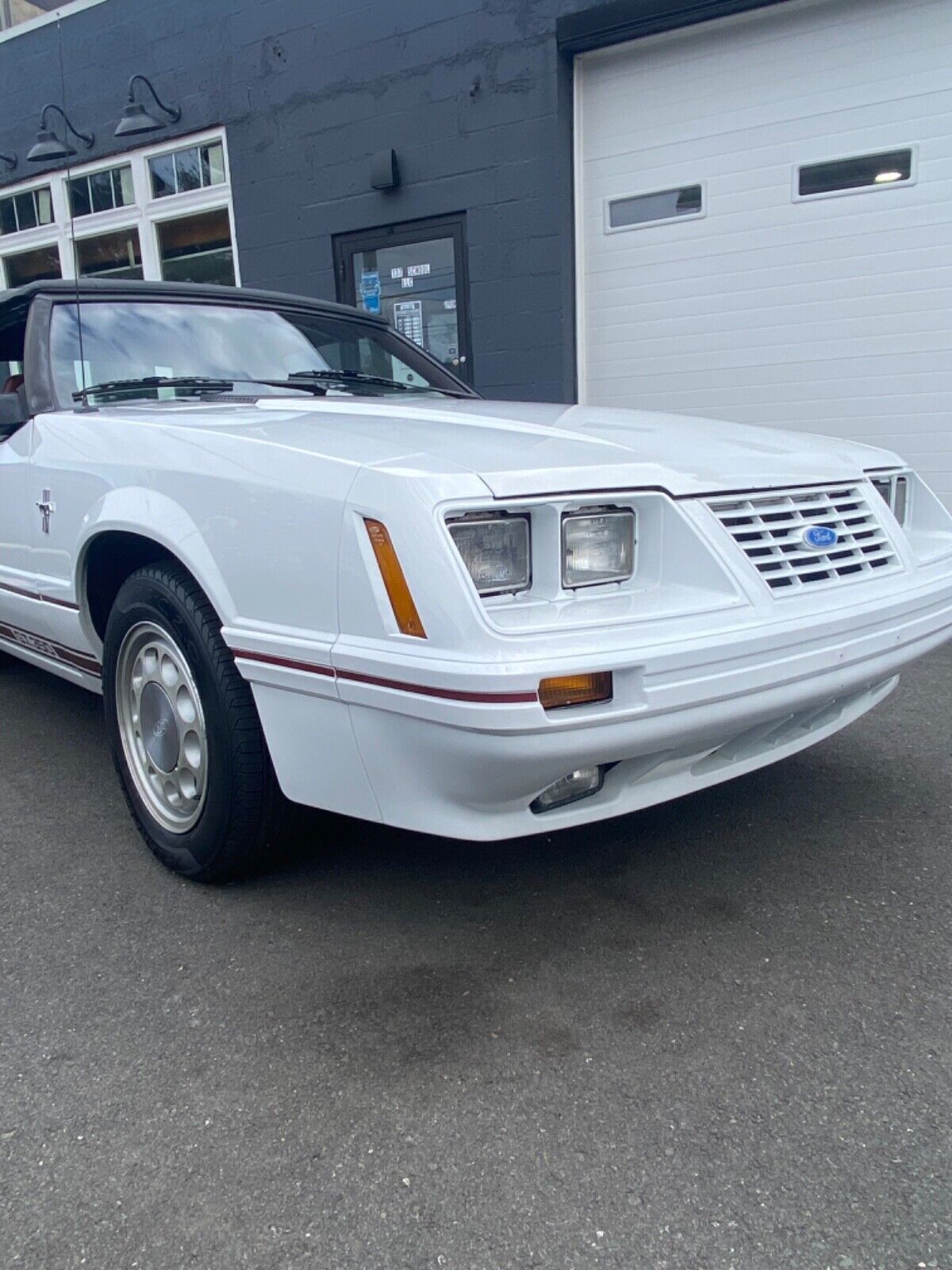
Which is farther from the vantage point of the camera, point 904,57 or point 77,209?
point 77,209

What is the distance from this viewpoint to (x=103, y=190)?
9414 mm

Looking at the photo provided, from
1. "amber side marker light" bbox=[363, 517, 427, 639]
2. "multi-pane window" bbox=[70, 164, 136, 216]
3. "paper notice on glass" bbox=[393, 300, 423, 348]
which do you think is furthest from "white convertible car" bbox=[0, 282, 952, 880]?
"multi-pane window" bbox=[70, 164, 136, 216]

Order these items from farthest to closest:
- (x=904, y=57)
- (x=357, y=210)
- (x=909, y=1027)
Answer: (x=357, y=210)
(x=904, y=57)
(x=909, y=1027)

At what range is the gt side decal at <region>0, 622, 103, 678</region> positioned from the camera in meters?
2.91

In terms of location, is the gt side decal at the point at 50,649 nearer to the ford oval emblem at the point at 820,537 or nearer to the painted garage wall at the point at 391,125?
the ford oval emblem at the point at 820,537

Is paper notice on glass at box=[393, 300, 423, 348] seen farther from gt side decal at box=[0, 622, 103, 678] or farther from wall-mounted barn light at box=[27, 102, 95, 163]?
gt side decal at box=[0, 622, 103, 678]

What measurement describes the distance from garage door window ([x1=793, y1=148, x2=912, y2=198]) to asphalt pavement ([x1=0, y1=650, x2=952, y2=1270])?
491cm

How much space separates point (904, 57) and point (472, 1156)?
670cm

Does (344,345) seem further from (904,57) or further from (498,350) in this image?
(904,57)

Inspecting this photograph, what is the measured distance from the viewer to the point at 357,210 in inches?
A: 303

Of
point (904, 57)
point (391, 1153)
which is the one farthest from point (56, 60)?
point (391, 1153)

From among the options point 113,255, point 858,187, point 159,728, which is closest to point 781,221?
point 858,187

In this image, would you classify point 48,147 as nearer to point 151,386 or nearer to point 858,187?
point 858,187

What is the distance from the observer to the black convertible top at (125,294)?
3113 millimetres
